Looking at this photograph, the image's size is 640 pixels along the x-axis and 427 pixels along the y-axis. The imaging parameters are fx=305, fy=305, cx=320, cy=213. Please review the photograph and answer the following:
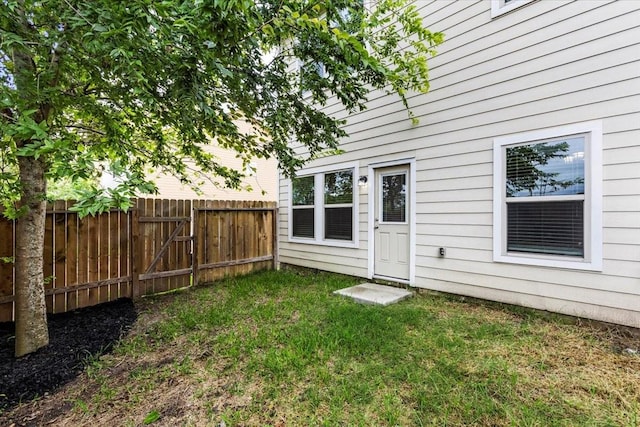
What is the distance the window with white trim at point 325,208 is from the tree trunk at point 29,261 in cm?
341

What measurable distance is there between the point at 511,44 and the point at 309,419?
4.48 m

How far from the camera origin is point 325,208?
20.2 ft

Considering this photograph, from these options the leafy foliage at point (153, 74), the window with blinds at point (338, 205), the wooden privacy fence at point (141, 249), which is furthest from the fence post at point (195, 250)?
the window with blinds at point (338, 205)

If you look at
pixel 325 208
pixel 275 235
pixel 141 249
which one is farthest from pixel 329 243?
pixel 141 249

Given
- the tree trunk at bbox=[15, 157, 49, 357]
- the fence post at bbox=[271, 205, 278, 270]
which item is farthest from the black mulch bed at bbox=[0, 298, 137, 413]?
the fence post at bbox=[271, 205, 278, 270]

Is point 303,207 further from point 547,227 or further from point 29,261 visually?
point 29,261

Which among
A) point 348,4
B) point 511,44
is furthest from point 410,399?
point 511,44

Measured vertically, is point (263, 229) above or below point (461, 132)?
below

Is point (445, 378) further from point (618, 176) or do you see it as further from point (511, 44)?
point (511, 44)

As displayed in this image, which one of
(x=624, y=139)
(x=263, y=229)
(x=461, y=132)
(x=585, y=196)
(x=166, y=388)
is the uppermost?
(x=461, y=132)

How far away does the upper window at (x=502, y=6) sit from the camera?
365 centimetres

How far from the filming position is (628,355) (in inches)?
104

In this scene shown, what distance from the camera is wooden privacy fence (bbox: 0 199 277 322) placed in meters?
3.80

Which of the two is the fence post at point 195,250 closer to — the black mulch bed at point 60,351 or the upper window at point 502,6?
the black mulch bed at point 60,351
